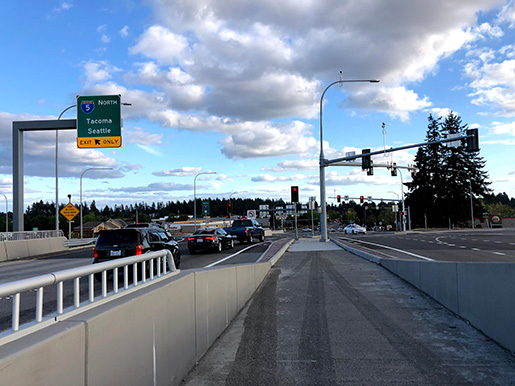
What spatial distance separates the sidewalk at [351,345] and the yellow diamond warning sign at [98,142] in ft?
52.8

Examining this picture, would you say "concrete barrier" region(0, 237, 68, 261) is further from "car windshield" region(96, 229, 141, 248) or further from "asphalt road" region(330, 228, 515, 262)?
"asphalt road" region(330, 228, 515, 262)

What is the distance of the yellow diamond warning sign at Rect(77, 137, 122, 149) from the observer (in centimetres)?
2405

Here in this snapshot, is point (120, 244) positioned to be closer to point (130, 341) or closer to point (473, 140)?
point (130, 341)

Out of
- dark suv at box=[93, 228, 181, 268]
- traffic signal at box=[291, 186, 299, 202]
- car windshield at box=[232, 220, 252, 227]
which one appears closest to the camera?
dark suv at box=[93, 228, 181, 268]

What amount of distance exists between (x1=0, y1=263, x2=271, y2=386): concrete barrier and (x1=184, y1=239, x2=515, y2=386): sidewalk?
1.59 ft

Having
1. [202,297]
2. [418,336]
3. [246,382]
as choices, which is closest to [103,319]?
[246,382]

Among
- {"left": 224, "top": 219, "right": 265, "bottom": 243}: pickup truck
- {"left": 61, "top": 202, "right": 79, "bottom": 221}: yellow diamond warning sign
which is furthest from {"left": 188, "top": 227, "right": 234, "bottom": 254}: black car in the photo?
{"left": 61, "top": 202, "right": 79, "bottom": 221}: yellow diamond warning sign

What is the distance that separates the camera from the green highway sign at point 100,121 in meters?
24.2

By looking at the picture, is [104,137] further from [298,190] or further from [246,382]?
[246,382]

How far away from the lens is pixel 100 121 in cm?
2428

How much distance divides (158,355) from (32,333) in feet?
5.96

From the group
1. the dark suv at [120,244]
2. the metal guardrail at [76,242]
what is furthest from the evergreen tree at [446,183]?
the dark suv at [120,244]

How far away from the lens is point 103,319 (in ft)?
11.5

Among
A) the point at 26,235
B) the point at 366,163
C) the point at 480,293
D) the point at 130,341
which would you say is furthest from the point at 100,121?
the point at 130,341
